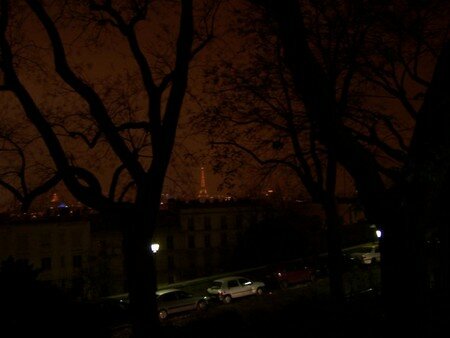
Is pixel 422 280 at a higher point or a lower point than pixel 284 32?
lower

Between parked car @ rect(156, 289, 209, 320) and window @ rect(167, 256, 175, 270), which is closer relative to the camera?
parked car @ rect(156, 289, 209, 320)

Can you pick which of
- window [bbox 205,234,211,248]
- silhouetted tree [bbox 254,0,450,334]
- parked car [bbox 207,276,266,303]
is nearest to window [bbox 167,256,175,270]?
window [bbox 205,234,211,248]

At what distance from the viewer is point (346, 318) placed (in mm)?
9383

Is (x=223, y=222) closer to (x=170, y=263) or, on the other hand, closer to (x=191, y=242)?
(x=191, y=242)

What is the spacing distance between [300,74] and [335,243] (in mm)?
12917

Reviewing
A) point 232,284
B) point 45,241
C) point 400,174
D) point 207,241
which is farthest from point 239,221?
point 400,174

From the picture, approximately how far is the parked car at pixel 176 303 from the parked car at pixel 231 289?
2.78 m

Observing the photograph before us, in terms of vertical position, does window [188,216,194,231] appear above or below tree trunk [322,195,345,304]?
above

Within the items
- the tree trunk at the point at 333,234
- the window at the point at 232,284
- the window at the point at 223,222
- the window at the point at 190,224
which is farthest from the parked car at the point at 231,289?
the window at the point at 223,222

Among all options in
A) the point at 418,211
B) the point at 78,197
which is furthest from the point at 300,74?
the point at 78,197

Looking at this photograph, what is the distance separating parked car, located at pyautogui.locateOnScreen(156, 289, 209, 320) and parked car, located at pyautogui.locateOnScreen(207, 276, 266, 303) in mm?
2784

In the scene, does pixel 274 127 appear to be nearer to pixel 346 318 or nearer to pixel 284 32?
pixel 346 318

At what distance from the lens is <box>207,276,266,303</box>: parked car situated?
1268 inches

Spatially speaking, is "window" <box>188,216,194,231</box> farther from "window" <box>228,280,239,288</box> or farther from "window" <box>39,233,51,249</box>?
"window" <box>228,280,239,288</box>
